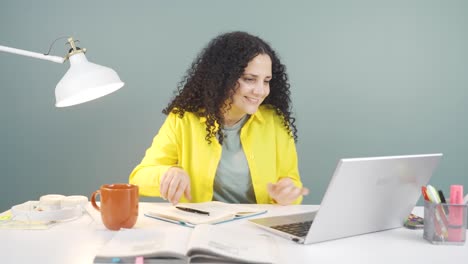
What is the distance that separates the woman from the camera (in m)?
1.88

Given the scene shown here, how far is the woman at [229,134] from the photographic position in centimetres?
188

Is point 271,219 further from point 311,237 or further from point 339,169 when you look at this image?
point 339,169

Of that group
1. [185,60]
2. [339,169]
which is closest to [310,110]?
[185,60]

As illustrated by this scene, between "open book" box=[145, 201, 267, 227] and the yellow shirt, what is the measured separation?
338 millimetres

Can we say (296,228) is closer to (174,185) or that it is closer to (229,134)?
(174,185)

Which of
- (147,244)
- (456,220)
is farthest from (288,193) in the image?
(147,244)

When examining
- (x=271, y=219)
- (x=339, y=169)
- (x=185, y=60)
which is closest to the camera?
(x=339, y=169)

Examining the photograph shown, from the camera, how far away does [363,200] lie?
45.3 inches

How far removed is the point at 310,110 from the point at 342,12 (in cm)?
50

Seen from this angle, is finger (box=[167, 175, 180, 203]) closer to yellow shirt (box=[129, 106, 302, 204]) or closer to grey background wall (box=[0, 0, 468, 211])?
yellow shirt (box=[129, 106, 302, 204])

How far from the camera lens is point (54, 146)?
2439 millimetres

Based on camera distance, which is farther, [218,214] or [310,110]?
[310,110]

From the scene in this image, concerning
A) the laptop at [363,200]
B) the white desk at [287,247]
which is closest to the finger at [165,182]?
the white desk at [287,247]

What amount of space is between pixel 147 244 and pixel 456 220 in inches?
27.4
